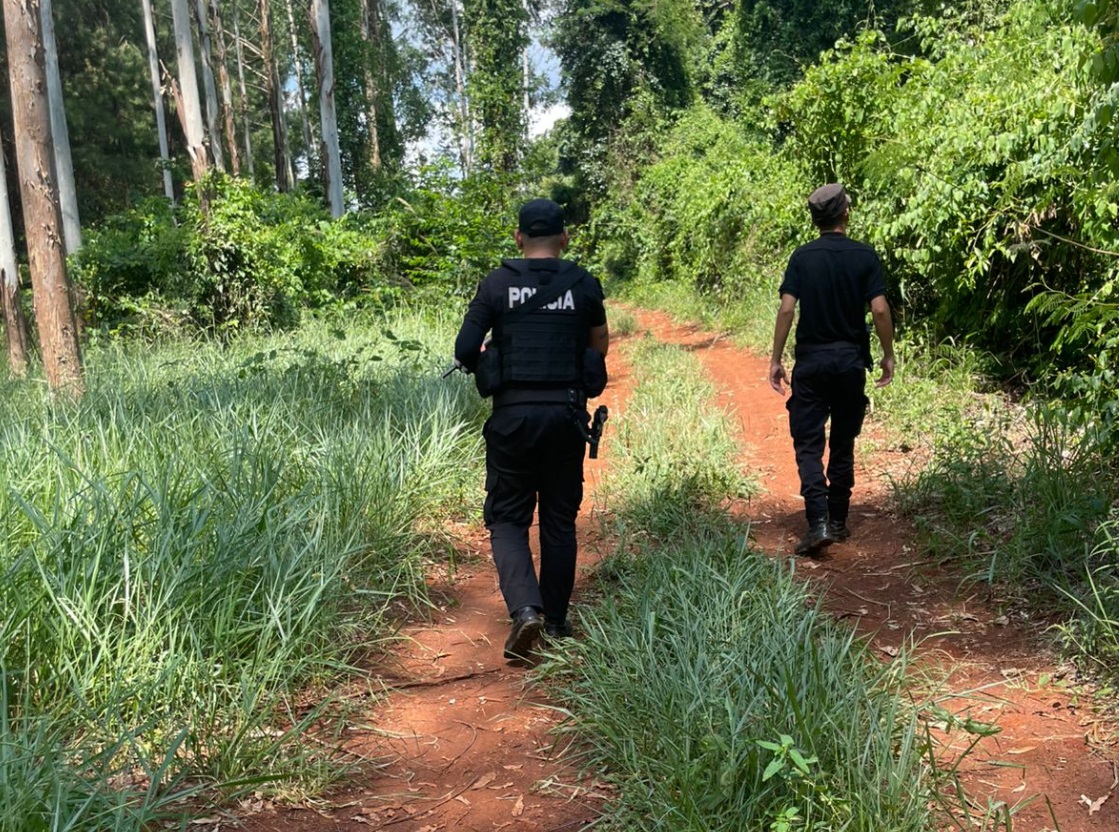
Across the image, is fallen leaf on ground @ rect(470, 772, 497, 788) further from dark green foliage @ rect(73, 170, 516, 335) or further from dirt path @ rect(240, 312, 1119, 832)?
dark green foliage @ rect(73, 170, 516, 335)

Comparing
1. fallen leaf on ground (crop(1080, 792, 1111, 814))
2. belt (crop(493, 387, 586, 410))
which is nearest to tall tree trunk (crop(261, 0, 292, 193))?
belt (crop(493, 387, 586, 410))

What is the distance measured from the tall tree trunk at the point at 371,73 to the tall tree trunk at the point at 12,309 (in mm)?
19830

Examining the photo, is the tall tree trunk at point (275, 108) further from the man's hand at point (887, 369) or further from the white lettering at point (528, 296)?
the white lettering at point (528, 296)

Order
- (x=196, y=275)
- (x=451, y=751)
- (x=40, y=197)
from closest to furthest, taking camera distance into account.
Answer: (x=451, y=751) < (x=40, y=197) < (x=196, y=275)

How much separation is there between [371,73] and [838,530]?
31201mm

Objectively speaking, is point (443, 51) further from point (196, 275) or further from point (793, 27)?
point (196, 275)

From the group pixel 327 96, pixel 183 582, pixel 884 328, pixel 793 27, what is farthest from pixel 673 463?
pixel 793 27

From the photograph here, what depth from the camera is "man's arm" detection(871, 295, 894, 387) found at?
4.71m

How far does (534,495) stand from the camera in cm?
391

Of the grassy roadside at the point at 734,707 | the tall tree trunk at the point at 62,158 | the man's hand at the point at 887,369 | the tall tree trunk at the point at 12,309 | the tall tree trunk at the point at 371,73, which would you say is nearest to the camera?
the grassy roadside at the point at 734,707

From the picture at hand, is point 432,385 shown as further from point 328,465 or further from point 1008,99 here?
point 1008,99

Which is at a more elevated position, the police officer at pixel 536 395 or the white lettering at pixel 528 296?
the white lettering at pixel 528 296

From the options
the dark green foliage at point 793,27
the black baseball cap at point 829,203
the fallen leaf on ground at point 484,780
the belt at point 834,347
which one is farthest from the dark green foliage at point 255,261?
the dark green foliage at point 793,27

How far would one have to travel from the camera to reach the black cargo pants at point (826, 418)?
4719 millimetres
